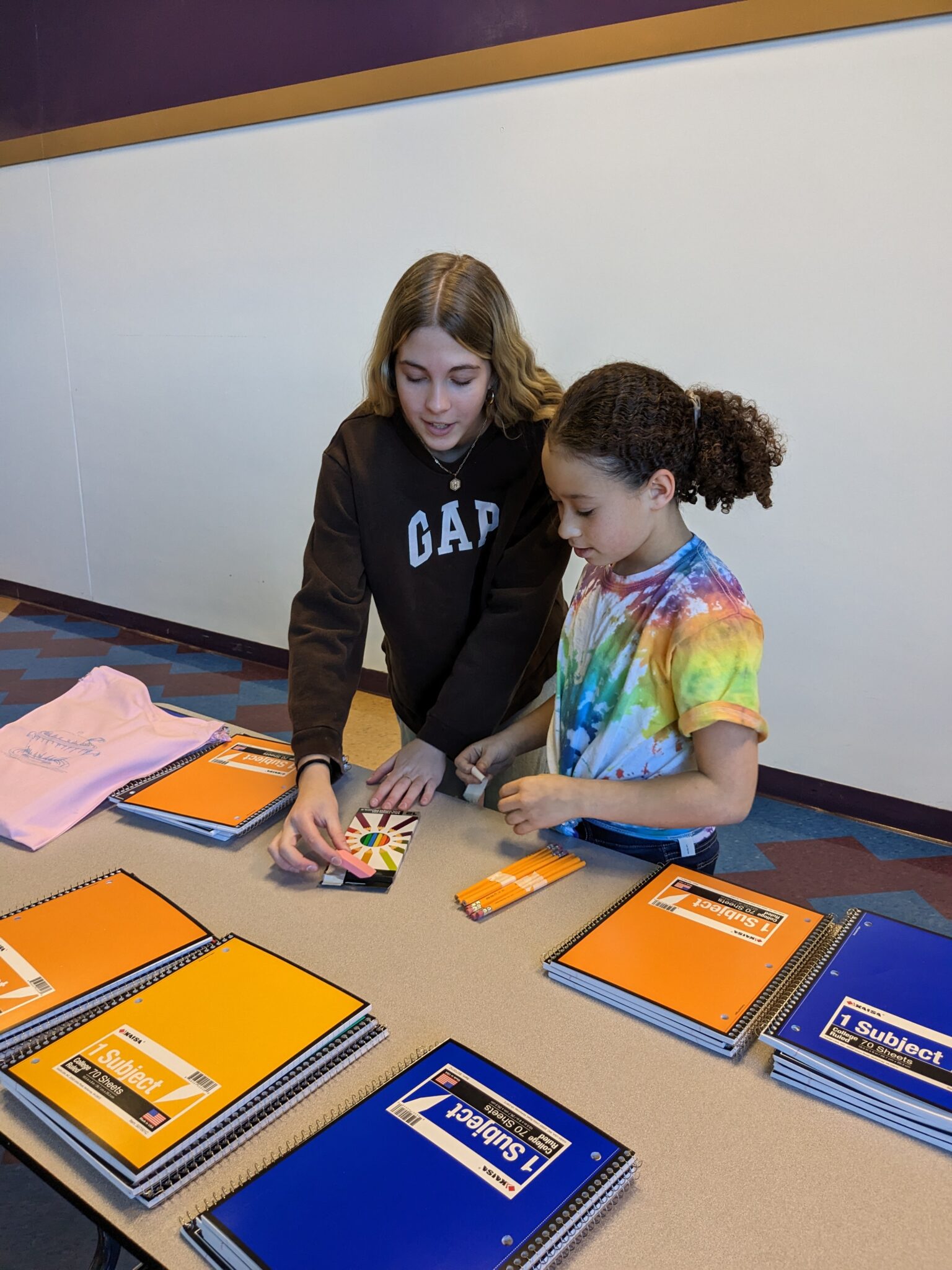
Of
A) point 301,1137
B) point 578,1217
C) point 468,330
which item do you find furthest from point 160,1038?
point 468,330

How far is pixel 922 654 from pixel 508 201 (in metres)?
1.82

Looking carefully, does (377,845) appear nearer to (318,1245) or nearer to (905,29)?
(318,1245)

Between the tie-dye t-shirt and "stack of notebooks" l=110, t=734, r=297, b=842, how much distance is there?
1.33 ft

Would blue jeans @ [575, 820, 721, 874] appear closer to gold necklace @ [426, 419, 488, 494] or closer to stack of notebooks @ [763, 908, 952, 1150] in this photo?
stack of notebooks @ [763, 908, 952, 1150]

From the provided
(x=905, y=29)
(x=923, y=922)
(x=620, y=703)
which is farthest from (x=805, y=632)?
(x=620, y=703)

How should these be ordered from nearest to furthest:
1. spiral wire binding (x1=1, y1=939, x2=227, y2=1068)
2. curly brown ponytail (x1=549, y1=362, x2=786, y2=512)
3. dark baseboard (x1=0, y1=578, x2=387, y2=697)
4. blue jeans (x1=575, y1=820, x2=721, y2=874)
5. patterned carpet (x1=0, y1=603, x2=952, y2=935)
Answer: spiral wire binding (x1=1, y1=939, x2=227, y2=1068), curly brown ponytail (x1=549, y1=362, x2=786, y2=512), blue jeans (x1=575, y1=820, x2=721, y2=874), patterned carpet (x1=0, y1=603, x2=952, y2=935), dark baseboard (x1=0, y1=578, x2=387, y2=697)

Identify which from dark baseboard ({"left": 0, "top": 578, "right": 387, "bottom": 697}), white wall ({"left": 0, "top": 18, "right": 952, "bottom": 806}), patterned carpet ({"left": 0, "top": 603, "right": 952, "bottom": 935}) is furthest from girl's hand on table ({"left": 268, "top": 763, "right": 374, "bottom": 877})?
dark baseboard ({"left": 0, "top": 578, "right": 387, "bottom": 697})

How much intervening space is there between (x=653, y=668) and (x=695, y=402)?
329 mm

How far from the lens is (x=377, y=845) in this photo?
1223 millimetres

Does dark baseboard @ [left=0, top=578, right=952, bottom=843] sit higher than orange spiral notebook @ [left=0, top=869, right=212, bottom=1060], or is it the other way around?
orange spiral notebook @ [left=0, top=869, right=212, bottom=1060]

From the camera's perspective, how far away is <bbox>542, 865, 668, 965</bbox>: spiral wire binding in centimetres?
99

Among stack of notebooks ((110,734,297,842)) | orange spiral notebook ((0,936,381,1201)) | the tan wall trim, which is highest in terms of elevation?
the tan wall trim

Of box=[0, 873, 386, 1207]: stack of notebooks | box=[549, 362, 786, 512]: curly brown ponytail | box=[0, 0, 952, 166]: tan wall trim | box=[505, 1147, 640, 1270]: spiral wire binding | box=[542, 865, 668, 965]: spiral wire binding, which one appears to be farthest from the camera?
box=[0, 0, 952, 166]: tan wall trim

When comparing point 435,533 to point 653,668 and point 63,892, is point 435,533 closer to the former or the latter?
point 653,668
